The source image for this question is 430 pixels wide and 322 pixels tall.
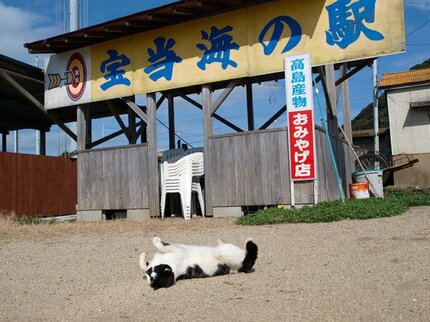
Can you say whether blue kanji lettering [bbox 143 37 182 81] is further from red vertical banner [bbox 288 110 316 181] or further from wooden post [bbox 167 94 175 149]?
red vertical banner [bbox 288 110 316 181]

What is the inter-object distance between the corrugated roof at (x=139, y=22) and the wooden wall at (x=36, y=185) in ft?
10.8

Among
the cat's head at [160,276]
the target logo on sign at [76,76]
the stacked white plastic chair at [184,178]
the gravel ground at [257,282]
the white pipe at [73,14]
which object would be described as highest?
the white pipe at [73,14]

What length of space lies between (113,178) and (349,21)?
6816 millimetres

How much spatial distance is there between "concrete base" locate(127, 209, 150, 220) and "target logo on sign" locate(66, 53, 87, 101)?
3520 millimetres

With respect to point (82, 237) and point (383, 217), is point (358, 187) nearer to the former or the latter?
point (383, 217)

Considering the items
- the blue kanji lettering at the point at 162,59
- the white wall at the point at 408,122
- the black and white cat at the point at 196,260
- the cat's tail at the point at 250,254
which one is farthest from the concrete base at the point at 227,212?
the white wall at the point at 408,122

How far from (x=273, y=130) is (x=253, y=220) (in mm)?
2311

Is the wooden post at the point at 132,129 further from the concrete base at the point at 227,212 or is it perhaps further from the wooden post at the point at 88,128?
the concrete base at the point at 227,212

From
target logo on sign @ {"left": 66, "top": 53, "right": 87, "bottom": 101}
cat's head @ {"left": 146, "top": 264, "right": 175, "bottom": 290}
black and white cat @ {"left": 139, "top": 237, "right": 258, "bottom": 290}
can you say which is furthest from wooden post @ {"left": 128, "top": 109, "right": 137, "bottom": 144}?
cat's head @ {"left": 146, "top": 264, "right": 175, "bottom": 290}

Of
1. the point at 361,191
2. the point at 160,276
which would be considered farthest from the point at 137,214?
the point at 160,276

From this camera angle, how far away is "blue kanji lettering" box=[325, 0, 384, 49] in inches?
363

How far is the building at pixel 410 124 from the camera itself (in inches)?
795

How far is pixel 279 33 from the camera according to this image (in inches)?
392

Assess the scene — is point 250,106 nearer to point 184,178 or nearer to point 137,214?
point 184,178
